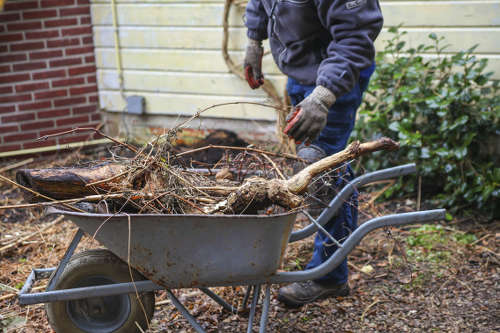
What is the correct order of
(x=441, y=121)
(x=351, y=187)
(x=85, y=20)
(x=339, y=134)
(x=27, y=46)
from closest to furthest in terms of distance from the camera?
(x=351, y=187), (x=339, y=134), (x=441, y=121), (x=27, y=46), (x=85, y=20)

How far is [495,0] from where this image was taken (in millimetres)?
3826

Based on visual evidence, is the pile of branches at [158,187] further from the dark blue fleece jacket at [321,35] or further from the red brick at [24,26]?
the red brick at [24,26]

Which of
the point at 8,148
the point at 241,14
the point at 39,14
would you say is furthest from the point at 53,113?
the point at 241,14

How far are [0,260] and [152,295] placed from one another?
1.64 meters

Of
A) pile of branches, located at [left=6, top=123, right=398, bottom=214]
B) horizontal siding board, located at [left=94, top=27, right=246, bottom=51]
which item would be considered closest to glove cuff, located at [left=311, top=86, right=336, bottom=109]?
pile of branches, located at [left=6, top=123, right=398, bottom=214]

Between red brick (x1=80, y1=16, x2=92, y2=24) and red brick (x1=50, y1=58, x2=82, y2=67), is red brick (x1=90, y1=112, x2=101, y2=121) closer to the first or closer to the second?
red brick (x1=50, y1=58, x2=82, y2=67)

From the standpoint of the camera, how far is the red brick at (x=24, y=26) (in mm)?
4891

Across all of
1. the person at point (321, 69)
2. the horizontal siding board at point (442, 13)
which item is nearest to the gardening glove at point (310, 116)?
the person at point (321, 69)

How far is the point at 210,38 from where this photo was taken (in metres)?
4.91

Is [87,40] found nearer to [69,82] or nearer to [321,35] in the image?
[69,82]

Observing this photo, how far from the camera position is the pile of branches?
2039mm

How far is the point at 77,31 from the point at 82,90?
0.57 m

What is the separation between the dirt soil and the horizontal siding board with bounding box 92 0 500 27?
1.48 meters

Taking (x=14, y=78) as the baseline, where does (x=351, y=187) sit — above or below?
below
